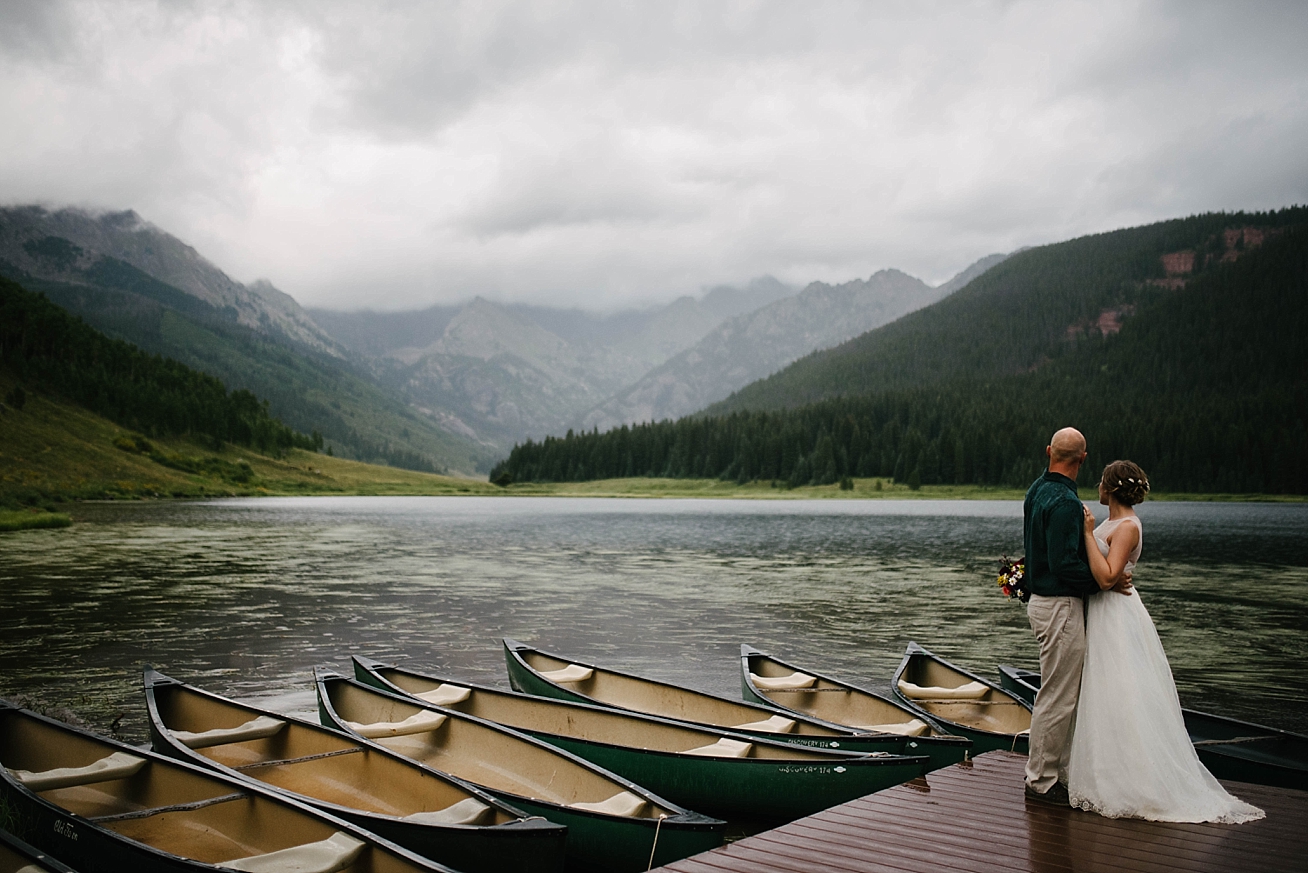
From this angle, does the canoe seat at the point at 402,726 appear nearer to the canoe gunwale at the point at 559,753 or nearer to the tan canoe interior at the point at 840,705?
the canoe gunwale at the point at 559,753

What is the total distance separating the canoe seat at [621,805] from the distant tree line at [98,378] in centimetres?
18547

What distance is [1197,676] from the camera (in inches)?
930

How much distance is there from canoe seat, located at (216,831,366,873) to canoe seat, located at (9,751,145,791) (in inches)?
126

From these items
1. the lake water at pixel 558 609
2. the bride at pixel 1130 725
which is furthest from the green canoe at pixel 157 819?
the lake water at pixel 558 609

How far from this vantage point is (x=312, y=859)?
747 centimetres

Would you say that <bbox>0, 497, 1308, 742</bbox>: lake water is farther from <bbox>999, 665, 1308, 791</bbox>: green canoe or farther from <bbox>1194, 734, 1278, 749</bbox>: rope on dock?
<bbox>1194, 734, 1278, 749</bbox>: rope on dock

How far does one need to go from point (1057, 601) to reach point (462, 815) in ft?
21.3

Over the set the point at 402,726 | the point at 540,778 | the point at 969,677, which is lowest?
the point at 540,778

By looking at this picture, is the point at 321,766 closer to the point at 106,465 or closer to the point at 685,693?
the point at 685,693

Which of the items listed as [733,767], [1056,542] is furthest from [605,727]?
[1056,542]

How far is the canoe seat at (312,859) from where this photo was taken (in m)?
7.36

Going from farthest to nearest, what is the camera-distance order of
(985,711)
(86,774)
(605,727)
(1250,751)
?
(985,711) → (605,727) → (1250,751) → (86,774)

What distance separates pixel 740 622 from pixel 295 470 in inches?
7074

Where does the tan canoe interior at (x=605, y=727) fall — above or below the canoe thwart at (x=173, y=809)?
below
